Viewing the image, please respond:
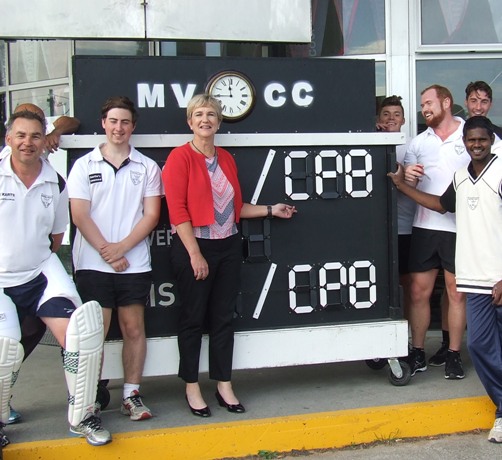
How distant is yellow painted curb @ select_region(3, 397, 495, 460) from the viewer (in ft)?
12.5

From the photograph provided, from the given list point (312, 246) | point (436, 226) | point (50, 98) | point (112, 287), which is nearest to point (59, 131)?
point (112, 287)

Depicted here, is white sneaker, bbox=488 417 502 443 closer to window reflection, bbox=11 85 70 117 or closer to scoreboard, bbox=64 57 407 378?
scoreboard, bbox=64 57 407 378

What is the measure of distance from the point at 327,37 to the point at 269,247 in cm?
319

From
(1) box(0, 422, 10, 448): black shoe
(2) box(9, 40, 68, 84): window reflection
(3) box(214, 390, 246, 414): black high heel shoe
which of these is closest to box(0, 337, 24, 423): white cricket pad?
(1) box(0, 422, 10, 448): black shoe

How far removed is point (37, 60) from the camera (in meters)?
7.54

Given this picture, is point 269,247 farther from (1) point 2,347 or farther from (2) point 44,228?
(1) point 2,347

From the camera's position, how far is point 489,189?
4066 mm

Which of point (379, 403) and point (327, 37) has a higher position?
point (327, 37)

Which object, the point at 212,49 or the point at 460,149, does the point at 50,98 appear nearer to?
the point at 212,49

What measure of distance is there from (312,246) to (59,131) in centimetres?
173

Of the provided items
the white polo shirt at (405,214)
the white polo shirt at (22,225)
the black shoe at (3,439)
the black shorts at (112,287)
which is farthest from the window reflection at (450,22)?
the black shoe at (3,439)

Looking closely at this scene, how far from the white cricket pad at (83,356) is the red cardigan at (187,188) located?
2.39 ft

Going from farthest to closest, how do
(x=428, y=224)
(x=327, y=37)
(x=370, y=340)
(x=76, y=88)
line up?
(x=327, y=37) → (x=428, y=224) → (x=370, y=340) → (x=76, y=88)

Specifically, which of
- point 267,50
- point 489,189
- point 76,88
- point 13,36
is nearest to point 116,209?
point 76,88
